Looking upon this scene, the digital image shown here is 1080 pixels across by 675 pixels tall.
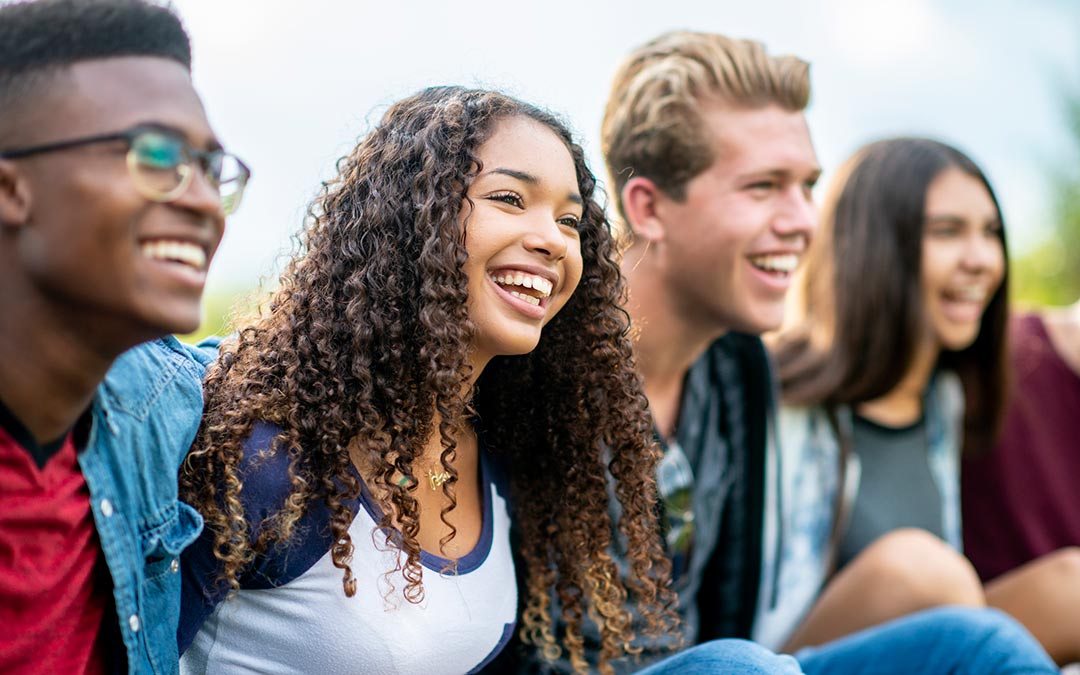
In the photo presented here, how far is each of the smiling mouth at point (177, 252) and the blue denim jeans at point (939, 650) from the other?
50.2 inches

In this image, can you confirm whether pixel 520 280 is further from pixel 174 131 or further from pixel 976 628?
pixel 976 628

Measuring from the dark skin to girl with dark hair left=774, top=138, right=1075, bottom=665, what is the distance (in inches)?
89.4

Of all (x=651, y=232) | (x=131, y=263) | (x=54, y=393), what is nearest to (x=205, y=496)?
(x=54, y=393)

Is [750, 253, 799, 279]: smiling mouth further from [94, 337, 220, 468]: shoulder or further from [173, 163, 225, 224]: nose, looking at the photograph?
[173, 163, 225, 224]: nose

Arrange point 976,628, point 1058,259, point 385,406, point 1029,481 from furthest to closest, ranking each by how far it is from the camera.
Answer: point 1058,259, point 1029,481, point 976,628, point 385,406

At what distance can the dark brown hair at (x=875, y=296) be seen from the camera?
143 inches

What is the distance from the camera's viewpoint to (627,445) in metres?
2.40

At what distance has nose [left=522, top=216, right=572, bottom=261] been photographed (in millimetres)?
2094

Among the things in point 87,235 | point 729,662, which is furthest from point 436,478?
point 87,235

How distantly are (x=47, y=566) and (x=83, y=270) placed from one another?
1.46ft

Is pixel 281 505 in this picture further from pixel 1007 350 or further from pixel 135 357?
pixel 1007 350

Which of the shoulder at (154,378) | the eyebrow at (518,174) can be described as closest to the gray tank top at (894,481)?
the eyebrow at (518,174)

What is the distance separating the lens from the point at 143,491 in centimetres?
179

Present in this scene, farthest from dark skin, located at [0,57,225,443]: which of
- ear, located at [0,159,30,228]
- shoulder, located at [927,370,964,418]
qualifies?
shoulder, located at [927,370,964,418]
